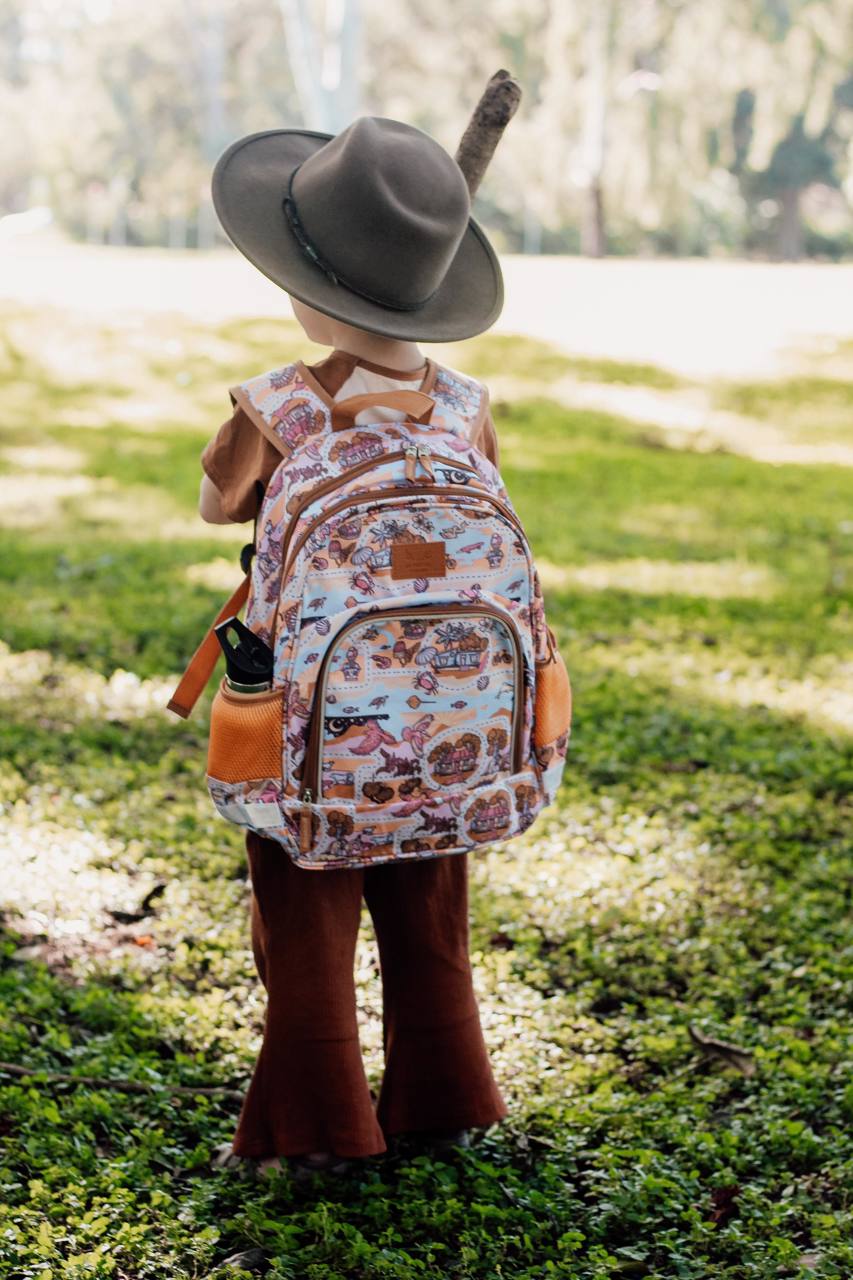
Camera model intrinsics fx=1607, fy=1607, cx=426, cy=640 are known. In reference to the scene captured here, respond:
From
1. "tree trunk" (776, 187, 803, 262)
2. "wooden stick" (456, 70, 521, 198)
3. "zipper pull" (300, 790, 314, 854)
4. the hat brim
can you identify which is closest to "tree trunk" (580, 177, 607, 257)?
"tree trunk" (776, 187, 803, 262)

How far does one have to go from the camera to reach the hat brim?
2607 millimetres

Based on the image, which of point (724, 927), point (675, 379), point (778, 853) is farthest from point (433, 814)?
point (675, 379)

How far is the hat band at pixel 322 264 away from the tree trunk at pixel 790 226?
1783 inches

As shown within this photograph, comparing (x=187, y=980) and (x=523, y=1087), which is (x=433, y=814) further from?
(x=187, y=980)

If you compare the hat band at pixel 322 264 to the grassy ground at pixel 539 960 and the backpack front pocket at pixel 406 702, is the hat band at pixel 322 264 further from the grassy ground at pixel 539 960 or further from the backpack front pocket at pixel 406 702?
the grassy ground at pixel 539 960

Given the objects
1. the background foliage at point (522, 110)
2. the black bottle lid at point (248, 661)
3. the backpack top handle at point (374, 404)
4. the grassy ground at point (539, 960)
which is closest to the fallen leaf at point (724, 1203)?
the grassy ground at point (539, 960)

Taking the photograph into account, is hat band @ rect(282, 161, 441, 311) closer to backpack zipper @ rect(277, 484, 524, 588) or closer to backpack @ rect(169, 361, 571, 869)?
backpack @ rect(169, 361, 571, 869)

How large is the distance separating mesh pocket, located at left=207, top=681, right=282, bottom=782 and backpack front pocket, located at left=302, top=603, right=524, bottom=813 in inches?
2.4

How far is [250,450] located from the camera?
2721 mm

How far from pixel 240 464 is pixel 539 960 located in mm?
1688

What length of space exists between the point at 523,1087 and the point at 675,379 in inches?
436

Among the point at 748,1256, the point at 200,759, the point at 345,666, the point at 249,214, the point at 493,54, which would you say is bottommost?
the point at 748,1256

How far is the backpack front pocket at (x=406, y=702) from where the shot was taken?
2561 mm

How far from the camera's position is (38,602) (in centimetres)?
662
